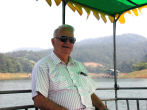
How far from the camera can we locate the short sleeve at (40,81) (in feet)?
5.89

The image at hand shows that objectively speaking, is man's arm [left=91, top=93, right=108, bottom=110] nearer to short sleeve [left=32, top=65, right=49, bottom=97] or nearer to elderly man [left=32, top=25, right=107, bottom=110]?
elderly man [left=32, top=25, right=107, bottom=110]

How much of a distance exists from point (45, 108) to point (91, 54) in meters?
40.9

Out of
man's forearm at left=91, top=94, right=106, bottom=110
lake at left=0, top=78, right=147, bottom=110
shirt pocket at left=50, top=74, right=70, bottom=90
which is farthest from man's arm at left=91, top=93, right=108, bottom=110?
lake at left=0, top=78, right=147, bottom=110

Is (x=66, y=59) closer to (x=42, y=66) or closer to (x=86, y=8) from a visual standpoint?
(x=42, y=66)

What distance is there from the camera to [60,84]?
1887 millimetres

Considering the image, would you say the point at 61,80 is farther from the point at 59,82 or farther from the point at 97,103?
the point at 97,103

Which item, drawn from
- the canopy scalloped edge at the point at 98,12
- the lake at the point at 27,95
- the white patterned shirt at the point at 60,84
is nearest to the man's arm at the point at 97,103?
the white patterned shirt at the point at 60,84

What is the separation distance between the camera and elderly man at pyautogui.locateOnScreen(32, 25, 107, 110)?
1.81 meters

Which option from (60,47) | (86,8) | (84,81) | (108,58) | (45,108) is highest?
(86,8)

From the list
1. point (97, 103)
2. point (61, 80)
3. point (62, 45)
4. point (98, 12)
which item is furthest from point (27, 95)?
point (61, 80)

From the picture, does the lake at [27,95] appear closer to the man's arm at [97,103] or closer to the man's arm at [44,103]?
the man's arm at [97,103]

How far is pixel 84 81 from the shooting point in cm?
212

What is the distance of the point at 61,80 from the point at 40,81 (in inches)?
7.3

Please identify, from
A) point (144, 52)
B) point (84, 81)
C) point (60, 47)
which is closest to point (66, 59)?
point (60, 47)
